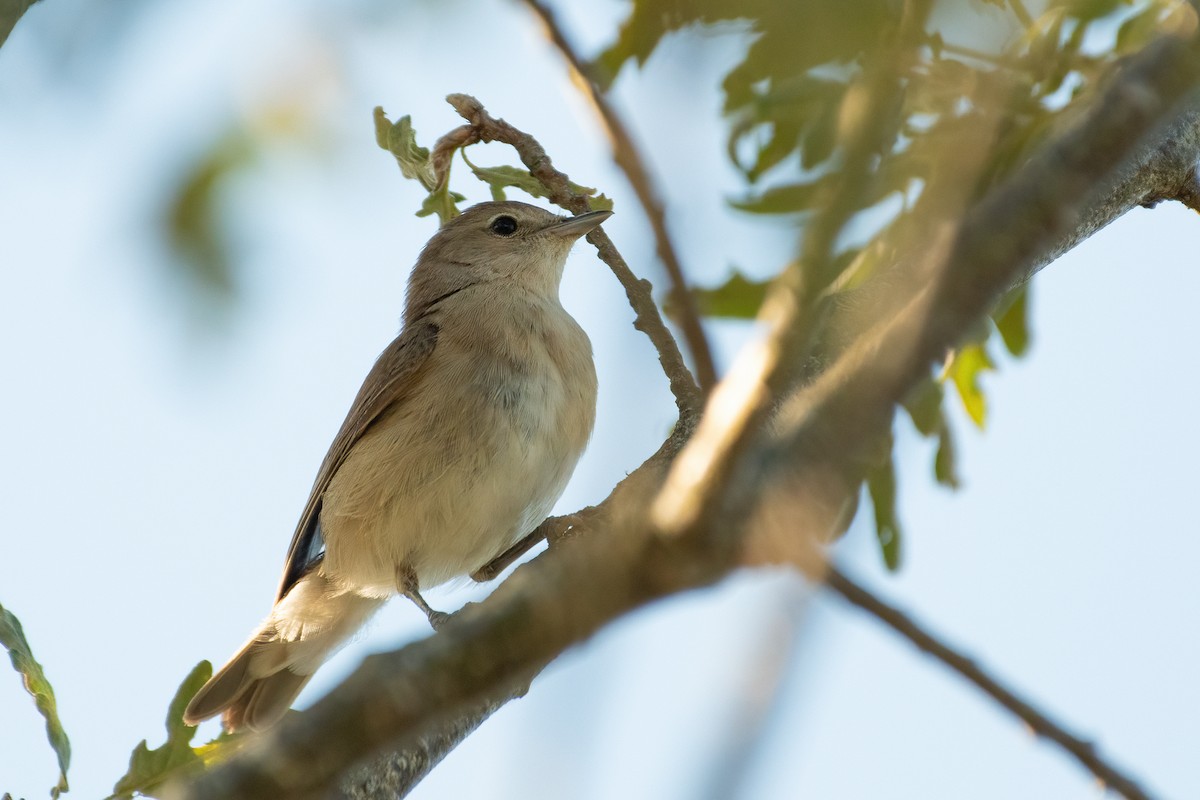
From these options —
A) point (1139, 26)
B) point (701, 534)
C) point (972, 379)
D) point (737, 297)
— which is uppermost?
point (737, 297)

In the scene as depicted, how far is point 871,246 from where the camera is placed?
376 cm

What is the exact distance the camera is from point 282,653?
680 centimetres

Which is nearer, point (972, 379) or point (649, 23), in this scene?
point (649, 23)

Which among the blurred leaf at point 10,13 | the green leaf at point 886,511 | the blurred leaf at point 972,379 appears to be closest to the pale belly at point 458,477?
the blurred leaf at point 972,379

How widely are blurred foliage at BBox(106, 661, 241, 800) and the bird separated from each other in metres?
1.38

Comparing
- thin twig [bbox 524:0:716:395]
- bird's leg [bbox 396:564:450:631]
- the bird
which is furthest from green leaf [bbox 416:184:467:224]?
thin twig [bbox 524:0:716:395]

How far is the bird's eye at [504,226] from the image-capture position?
25.2 ft

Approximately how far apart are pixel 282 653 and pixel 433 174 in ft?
9.80

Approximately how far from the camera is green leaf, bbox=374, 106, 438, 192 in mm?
5102

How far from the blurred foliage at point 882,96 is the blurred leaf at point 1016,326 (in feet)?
1.70

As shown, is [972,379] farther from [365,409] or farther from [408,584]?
[365,409]

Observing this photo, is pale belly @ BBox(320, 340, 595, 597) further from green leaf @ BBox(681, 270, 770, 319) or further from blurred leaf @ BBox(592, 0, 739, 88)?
blurred leaf @ BBox(592, 0, 739, 88)

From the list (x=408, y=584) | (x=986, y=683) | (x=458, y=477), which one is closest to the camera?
(x=986, y=683)

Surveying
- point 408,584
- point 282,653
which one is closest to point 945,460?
point 408,584
